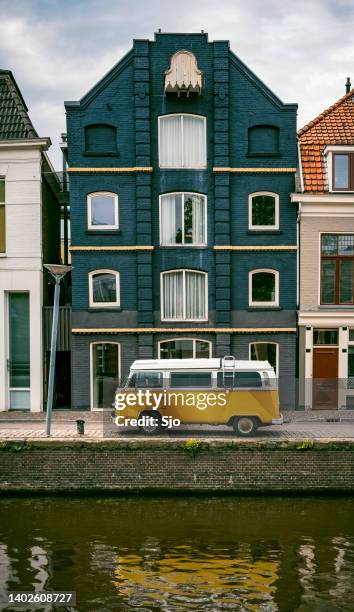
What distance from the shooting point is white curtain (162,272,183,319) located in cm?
2483

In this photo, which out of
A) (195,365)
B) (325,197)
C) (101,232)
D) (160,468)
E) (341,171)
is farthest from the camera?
(341,171)

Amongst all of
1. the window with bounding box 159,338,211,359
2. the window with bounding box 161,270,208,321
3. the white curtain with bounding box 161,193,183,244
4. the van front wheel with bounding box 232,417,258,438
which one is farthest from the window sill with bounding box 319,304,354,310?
the van front wheel with bounding box 232,417,258,438

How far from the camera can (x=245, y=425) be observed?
1897cm

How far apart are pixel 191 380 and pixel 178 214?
26.6 ft

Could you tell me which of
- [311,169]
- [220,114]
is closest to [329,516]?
[311,169]

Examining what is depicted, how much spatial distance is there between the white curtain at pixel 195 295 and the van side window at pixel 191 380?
5849 millimetres

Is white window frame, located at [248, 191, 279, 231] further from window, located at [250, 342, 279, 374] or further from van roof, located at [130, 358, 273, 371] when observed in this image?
van roof, located at [130, 358, 273, 371]

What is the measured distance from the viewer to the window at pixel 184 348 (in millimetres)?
24797

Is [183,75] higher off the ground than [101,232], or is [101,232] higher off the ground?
[183,75]

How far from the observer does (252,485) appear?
701 inches

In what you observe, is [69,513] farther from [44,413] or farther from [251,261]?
[251,261]

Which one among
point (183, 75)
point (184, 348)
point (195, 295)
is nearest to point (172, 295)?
point (195, 295)

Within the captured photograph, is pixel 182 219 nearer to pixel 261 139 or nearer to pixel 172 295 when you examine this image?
pixel 172 295

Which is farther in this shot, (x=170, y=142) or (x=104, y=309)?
(x=170, y=142)
